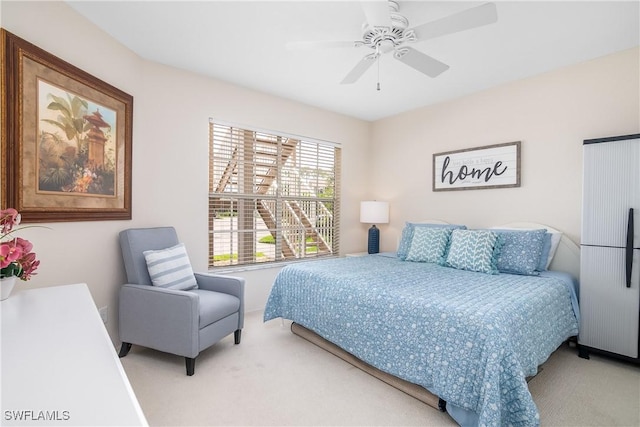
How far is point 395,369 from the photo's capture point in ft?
6.73

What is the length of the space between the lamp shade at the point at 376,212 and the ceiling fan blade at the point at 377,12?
2.77 metres

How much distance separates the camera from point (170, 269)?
269cm

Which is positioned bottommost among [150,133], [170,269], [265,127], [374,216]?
[170,269]

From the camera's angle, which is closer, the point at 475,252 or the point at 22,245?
the point at 22,245

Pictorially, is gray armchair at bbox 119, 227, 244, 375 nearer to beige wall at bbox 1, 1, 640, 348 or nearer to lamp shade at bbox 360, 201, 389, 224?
beige wall at bbox 1, 1, 640, 348

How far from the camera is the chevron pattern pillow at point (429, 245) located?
3350 mm

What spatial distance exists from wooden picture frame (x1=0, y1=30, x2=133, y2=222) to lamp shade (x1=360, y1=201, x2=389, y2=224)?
114 inches

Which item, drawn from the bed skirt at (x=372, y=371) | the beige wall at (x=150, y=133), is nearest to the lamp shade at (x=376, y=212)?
the beige wall at (x=150, y=133)

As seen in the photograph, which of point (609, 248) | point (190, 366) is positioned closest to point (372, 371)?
point (190, 366)

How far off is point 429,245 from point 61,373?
3.22 metres

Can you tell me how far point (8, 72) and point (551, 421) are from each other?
12.1 feet

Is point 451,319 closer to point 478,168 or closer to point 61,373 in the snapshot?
point 61,373

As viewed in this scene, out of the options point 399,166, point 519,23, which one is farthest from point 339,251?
point 519,23

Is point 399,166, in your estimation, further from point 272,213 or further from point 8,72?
point 8,72
